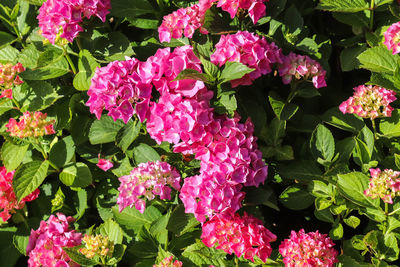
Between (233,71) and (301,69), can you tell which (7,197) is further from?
(301,69)

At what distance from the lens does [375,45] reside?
7.57ft

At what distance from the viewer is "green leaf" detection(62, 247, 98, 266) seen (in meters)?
2.03

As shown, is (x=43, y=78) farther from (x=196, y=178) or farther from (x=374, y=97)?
(x=374, y=97)

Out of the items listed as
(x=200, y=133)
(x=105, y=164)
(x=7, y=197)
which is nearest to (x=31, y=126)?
(x=105, y=164)

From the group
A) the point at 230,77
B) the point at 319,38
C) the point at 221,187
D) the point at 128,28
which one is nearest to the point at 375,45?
the point at 319,38

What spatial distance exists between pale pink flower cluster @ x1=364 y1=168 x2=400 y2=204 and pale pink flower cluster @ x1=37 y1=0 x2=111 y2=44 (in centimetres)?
132

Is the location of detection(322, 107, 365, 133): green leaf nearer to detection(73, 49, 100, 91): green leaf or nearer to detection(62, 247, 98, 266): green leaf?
detection(73, 49, 100, 91): green leaf

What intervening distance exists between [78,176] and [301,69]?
1.18m

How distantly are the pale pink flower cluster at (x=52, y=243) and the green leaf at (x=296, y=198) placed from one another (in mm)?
977

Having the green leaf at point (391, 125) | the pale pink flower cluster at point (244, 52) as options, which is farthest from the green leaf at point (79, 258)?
the green leaf at point (391, 125)

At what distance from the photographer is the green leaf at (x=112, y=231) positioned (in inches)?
85.1

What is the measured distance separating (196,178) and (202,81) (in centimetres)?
38

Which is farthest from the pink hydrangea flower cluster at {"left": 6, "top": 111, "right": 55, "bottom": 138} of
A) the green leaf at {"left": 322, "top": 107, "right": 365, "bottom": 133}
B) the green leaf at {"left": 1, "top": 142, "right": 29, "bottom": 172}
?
the green leaf at {"left": 322, "top": 107, "right": 365, "bottom": 133}

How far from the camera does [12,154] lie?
2.34 metres
